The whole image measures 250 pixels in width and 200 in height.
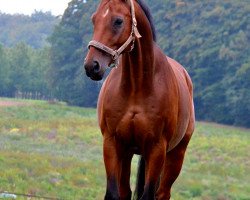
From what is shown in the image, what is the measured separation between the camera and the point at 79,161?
25.9 metres

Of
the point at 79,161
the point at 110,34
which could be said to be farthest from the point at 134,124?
the point at 79,161

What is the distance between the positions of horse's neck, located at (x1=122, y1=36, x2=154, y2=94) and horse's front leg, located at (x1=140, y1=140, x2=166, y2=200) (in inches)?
18.2

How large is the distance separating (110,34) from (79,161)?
67.8 feet

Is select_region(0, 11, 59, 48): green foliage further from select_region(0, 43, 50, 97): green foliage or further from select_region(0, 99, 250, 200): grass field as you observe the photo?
select_region(0, 99, 250, 200): grass field

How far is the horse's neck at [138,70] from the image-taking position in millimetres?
5949

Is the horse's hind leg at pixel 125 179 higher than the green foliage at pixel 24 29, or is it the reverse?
the horse's hind leg at pixel 125 179

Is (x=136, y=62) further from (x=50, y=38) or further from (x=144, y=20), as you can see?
(x=50, y=38)

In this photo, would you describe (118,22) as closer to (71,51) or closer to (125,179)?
(125,179)

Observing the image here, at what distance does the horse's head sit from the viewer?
5258 mm

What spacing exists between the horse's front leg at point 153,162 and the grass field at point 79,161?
7363mm

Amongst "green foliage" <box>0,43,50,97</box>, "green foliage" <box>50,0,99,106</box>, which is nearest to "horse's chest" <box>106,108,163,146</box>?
"green foliage" <box>50,0,99,106</box>

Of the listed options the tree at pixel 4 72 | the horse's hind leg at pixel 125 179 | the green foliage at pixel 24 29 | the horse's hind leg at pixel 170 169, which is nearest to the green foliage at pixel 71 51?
the tree at pixel 4 72

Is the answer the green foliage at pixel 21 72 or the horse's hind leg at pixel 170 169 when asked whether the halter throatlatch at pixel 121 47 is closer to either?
the horse's hind leg at pixel 170 169

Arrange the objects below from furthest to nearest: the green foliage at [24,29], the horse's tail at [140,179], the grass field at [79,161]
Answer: the green foliage at [24,29]
the grass field at [79,161]
the horse's tail at [140,179]
